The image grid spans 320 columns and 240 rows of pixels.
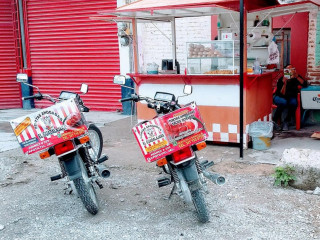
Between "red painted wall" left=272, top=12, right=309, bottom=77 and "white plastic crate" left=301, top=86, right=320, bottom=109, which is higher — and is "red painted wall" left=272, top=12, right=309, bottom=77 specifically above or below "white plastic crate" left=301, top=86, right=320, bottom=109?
above

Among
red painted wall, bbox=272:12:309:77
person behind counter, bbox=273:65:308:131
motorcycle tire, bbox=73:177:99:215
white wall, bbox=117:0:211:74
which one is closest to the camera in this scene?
motorcycle tire, bbox=73:177:99:215

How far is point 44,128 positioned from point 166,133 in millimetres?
1276

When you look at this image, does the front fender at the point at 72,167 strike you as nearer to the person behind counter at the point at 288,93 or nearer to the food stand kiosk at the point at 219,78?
the food stand kiosk at the point at 219,78

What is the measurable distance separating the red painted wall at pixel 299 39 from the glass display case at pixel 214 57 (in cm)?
200

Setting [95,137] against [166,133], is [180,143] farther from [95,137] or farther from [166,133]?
[95,137]

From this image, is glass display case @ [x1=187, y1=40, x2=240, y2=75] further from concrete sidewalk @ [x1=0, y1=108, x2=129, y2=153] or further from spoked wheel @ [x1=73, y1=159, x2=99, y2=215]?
spoked wheel @ [x1=73, y1=159, x2=99, y2=215]

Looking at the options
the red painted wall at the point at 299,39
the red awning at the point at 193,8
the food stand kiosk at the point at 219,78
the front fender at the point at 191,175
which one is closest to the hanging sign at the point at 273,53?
the food stand kiosk at the point at 219,78

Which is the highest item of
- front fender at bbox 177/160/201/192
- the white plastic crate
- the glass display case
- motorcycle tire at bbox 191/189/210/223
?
the glass display case

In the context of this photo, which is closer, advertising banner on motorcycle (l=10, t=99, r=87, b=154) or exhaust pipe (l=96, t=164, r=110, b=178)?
advertising banner on motorcycle (l=10, t=99, r=87, b=154)

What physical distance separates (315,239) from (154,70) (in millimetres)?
4800

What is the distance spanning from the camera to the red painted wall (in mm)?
8820

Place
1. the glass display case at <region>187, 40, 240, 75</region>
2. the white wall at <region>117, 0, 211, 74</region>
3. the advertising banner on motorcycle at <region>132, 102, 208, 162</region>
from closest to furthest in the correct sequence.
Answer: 1. the advertising banner on motorcycle at <region>132, 102, 208, 162</region>
2. the glass display case at <region>187, 40, 240, 75</region>
3. the white wall at <region>117, 0, 211, 74</region>

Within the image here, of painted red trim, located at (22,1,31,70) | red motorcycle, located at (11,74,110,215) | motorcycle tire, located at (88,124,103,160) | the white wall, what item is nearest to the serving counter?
motorcycle tire, located at (88,124,103,160)

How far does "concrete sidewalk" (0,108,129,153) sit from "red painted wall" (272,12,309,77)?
412 centimetres
